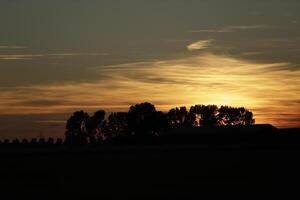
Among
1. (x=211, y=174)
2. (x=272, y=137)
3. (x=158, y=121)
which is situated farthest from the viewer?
(x=158, y=121)

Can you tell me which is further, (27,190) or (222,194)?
(27,190)

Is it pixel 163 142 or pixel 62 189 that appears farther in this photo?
pixel 163 142

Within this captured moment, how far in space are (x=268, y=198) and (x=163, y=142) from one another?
6978cm

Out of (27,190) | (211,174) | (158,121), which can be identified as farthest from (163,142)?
(27,190)

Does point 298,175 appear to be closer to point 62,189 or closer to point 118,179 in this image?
point 118,179

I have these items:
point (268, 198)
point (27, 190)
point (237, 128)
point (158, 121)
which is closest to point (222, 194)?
point (268, 198)

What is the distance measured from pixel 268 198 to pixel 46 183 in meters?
11.8

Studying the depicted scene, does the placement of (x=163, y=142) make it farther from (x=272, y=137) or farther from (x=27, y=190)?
(x=27, y=190)

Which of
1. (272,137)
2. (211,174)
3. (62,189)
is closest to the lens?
(62,189)

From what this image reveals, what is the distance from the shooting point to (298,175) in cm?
2834

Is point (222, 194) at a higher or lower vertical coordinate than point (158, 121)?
lower

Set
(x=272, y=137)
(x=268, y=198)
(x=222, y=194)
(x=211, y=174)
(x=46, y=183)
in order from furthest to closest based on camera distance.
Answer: (x=272, y=137)
(x=211, y=174)
(x=46, y=183)
(x=222, y=194)
(x=268, y=198)

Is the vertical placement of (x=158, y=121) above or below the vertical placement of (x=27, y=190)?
above

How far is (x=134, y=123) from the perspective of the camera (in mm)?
127562
